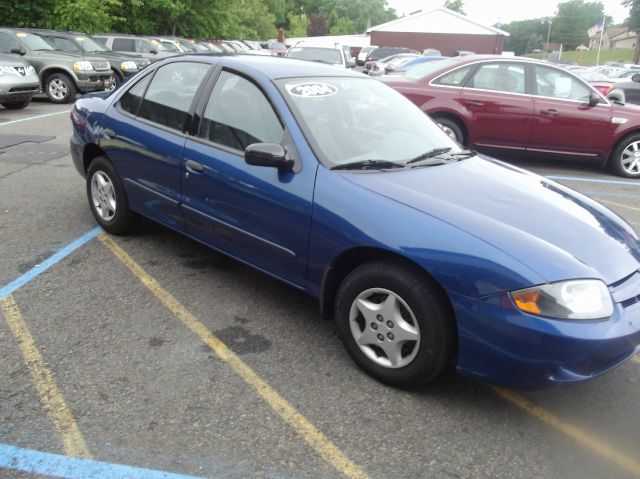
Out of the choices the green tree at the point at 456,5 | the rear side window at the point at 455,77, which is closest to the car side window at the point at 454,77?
the rear side window at the point at 455,77

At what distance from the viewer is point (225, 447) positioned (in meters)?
2.42

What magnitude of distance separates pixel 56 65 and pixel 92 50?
80.1 inches

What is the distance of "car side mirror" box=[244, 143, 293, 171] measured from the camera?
3.05 m

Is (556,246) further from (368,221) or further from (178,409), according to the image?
(178,409)

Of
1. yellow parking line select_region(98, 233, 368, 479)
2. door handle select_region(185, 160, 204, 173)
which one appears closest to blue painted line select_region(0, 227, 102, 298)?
yellow parking line select_region(98, 233, 368, 479)

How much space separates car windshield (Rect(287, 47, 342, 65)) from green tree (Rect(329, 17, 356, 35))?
80.6 meters

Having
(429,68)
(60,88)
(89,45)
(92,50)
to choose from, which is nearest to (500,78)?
(429,68)

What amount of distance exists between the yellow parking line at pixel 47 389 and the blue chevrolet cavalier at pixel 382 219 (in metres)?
1.20

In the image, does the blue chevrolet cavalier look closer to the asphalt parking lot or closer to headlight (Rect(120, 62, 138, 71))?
the asphalt parking lot

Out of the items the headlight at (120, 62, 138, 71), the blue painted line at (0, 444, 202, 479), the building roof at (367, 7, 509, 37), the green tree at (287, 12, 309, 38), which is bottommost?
the blue painted line at (0, 444, 202, 479)

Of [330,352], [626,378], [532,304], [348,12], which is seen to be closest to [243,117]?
[330,352]

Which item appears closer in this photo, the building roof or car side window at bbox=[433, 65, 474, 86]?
car side window at bbox=[433, 65, 474, 86]

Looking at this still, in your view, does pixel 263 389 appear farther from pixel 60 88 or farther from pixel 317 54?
pixel 317 54

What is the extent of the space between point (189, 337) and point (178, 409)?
0.67 metres
